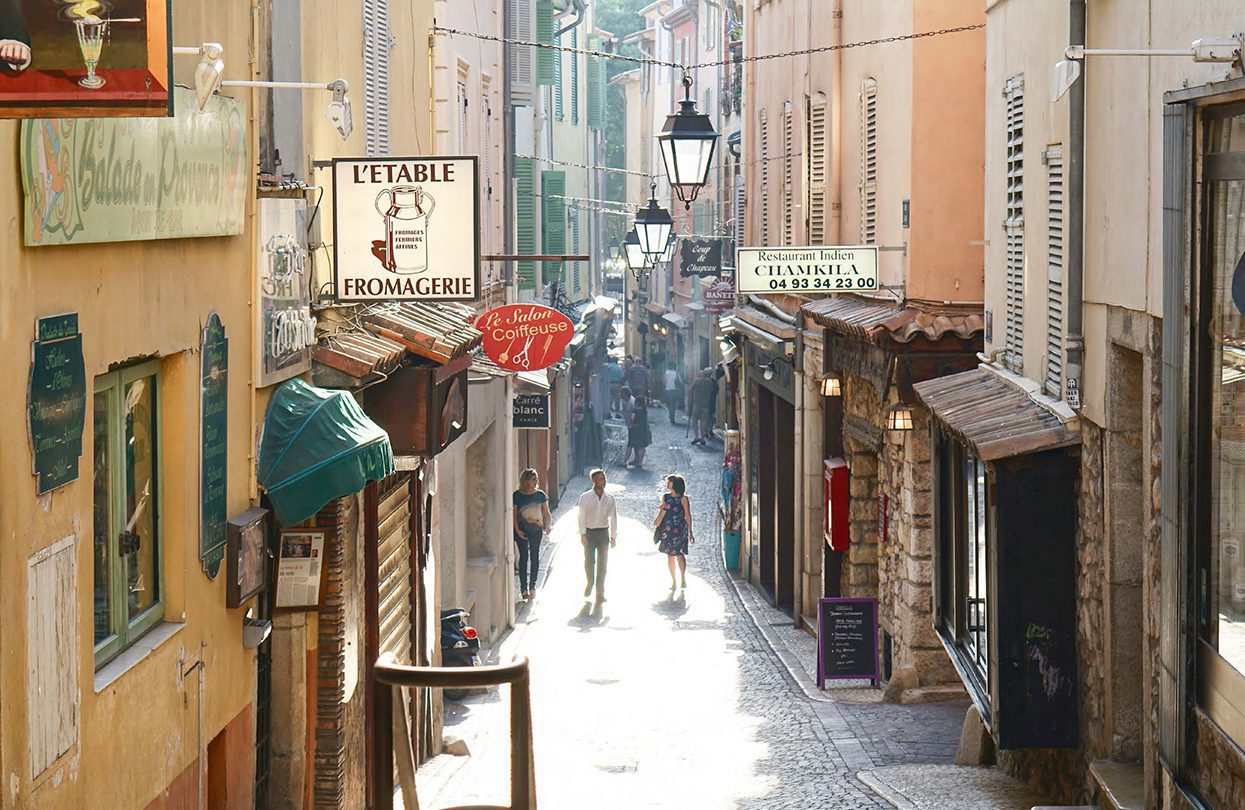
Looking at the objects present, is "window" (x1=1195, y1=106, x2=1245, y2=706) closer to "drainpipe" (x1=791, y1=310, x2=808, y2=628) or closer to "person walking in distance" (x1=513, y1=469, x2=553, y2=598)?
"drainpipe" (x1=791, y1=310, x2=808, y2=628)

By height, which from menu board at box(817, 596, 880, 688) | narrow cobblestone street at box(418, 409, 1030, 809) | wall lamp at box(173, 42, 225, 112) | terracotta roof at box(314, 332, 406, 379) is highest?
wall lamp at box(173, 42, 225, 112)

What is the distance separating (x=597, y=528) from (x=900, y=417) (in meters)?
6.93

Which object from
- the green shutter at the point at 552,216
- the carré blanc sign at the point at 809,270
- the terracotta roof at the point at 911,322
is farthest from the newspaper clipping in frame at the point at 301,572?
the green shutter at the point at 552,216

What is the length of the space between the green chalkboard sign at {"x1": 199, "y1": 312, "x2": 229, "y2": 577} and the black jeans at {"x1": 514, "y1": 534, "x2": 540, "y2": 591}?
1370 cm

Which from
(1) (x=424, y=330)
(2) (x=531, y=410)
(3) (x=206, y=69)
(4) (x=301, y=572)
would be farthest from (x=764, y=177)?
(3) (x=206, y=69)

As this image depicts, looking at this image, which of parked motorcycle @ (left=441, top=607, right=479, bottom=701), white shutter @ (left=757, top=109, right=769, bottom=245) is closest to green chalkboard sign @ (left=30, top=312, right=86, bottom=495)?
parked motorcycle @ (left=441, top=607, right=479, bottom=701)

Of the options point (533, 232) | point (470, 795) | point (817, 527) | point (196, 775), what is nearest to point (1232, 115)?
point (196, 775)

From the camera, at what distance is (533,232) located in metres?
27.6

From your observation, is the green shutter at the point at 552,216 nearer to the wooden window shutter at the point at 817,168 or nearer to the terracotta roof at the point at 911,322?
the wooden window shutter at the point at 817,168

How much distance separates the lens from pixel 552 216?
32.0m

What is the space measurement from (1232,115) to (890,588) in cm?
1016

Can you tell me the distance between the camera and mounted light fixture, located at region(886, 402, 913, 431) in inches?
590

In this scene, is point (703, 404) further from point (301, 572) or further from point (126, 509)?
point (126, 509)

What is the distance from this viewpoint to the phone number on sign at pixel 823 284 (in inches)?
593
